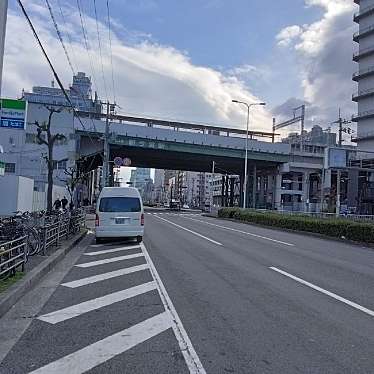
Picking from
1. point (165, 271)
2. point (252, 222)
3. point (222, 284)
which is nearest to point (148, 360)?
point (222, 284)

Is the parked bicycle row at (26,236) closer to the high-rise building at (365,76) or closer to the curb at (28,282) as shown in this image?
the curb at (28,282)

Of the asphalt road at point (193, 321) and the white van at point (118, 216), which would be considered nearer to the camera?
the asphalt road at point (193, 321)

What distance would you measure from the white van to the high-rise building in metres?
69.5

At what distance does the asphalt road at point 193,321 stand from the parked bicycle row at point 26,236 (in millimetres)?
774

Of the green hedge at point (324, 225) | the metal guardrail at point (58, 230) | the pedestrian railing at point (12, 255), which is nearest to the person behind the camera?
the pedestrian railing at point (12, 255)

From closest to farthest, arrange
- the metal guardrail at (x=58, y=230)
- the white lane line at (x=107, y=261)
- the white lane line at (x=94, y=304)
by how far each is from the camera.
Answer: the white lane line at (x=94, y=304) < the white lane line at (x=107, y=261) < the metal guardrail at (x=58, y=230)

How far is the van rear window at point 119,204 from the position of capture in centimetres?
1889

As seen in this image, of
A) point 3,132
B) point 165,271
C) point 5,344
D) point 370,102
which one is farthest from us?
point 370,102

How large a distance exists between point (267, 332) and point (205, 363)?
1545mm

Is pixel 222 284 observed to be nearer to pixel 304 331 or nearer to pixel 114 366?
pixel 304 331

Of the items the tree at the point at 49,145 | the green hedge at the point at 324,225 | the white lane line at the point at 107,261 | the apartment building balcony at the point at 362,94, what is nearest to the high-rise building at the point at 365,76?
the apartment building balcony at the point at 362,94

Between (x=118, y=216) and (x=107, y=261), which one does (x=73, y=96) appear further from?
(x=107, y=261)

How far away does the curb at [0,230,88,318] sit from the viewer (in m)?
7.45

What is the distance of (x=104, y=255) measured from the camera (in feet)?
49.3
